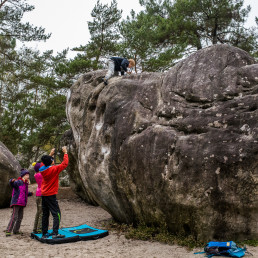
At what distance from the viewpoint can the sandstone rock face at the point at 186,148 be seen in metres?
5.30

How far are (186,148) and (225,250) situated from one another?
1944mm

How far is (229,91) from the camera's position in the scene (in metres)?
5.79

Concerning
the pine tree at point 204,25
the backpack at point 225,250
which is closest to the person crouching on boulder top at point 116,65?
the backpack at point 225,250

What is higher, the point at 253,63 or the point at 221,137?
the point at 253,63

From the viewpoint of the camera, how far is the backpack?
4648mm

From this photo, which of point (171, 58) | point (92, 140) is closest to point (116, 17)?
point (171, 58)

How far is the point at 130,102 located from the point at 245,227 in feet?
12.5

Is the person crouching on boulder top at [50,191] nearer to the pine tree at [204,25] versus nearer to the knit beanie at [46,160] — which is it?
the knit beanie at [46,160]

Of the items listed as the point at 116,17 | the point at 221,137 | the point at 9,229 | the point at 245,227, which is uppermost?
the point at 116,17

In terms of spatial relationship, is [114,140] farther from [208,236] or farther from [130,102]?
[208,236]

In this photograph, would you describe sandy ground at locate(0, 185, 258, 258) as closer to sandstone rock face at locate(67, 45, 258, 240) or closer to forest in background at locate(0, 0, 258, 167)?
sandstone rock face at locate(67, 45, 258, 240)

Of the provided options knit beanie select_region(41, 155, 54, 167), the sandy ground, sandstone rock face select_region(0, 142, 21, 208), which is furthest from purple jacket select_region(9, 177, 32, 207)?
sandstone rock face select_region(0, 142, 21, 208)

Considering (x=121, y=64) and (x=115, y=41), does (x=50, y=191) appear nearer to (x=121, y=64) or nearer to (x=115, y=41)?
(x=121, y=64)

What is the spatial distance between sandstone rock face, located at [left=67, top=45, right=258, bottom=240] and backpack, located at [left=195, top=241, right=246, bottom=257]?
0.60m
